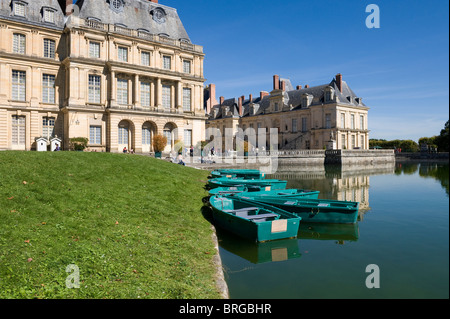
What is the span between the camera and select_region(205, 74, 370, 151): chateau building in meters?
55.2

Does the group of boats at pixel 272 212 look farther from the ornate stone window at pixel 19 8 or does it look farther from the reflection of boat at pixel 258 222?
the ornate stone window at pixel 19 8

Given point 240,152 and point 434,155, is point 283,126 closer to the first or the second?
point 240,152

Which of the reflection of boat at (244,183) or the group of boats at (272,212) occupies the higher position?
the reflection of boat at (244,183)

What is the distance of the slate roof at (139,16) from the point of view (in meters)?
33.5

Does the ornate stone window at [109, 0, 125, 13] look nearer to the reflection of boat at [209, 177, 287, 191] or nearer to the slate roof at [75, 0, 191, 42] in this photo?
the slate roof at [75, 0, 191, 42]

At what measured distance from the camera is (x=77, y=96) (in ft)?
104

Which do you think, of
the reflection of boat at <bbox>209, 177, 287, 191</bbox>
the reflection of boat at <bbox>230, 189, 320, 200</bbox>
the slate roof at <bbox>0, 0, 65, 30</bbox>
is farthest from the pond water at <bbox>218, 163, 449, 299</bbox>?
the slate roof at <bbox>0, 0, 65, 30</bbox>

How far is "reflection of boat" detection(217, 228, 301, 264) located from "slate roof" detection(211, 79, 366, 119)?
48.9 meters

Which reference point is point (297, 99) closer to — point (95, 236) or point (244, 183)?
point (244, 183)

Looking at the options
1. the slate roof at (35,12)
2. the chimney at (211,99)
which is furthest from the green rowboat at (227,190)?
the chimney at (211,99)

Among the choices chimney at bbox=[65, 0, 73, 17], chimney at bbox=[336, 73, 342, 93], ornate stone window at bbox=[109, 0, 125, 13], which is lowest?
chimney at bbox=[336, 73, 342, 93]

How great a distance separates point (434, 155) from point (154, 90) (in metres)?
53.1

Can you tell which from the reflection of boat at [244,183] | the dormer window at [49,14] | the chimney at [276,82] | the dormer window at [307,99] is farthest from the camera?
the chimney at [276,82]
